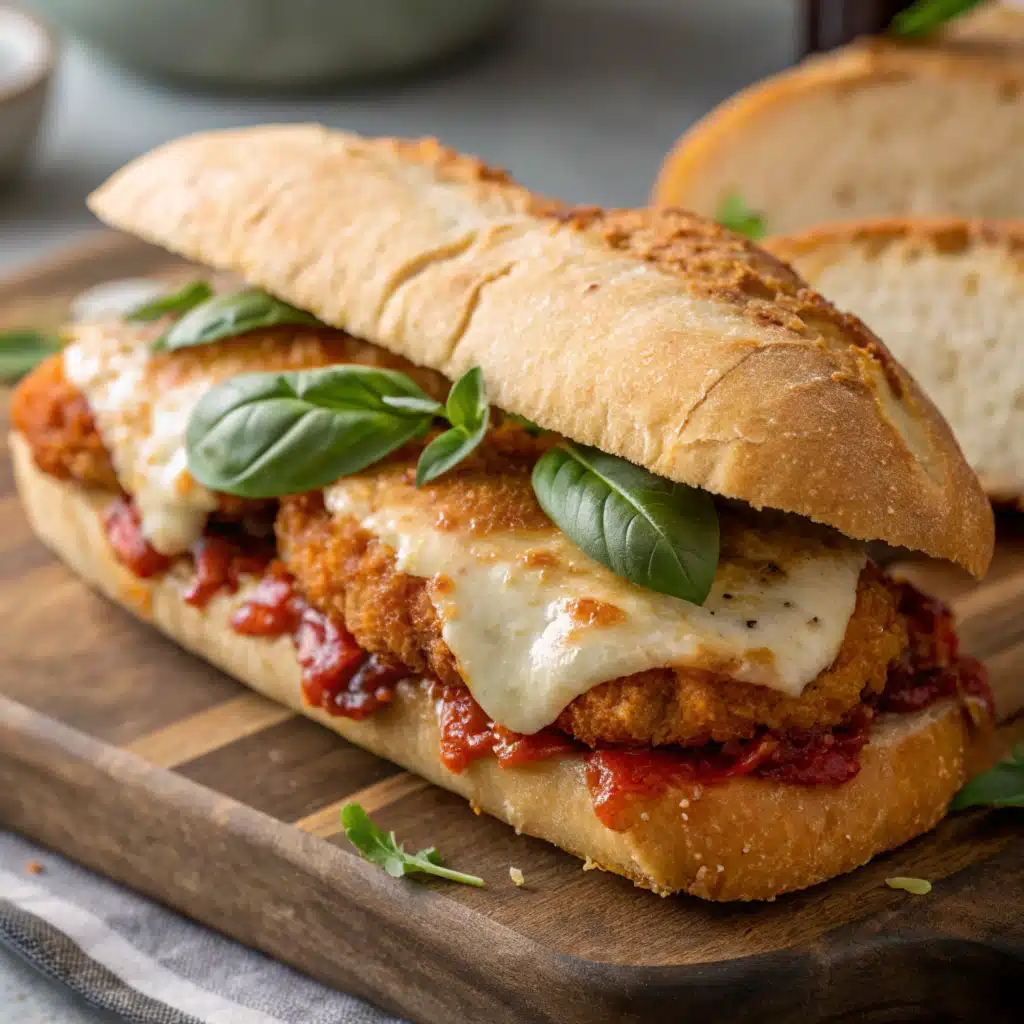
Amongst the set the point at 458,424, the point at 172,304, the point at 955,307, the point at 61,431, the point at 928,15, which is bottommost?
the point at 61,431

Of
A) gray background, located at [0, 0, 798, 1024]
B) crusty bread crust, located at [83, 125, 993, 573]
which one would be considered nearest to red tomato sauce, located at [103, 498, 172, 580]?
crusty bread crust, located at [83, 125, 993, 573]

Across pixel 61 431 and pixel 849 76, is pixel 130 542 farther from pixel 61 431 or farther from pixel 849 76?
pixel 849 76

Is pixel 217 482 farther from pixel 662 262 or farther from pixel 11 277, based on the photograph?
pixel 11 277

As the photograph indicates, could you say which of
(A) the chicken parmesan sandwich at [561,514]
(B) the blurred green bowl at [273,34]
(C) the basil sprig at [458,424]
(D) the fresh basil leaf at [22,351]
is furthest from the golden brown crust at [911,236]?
(B) the blurred green bowl at [273,34]

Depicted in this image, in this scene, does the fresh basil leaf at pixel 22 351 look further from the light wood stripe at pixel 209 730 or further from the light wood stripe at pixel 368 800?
the light wood stripe at pixel 368 800

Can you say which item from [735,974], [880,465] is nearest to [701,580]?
[880,465]

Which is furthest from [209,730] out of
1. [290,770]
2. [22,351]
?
[22,351]
